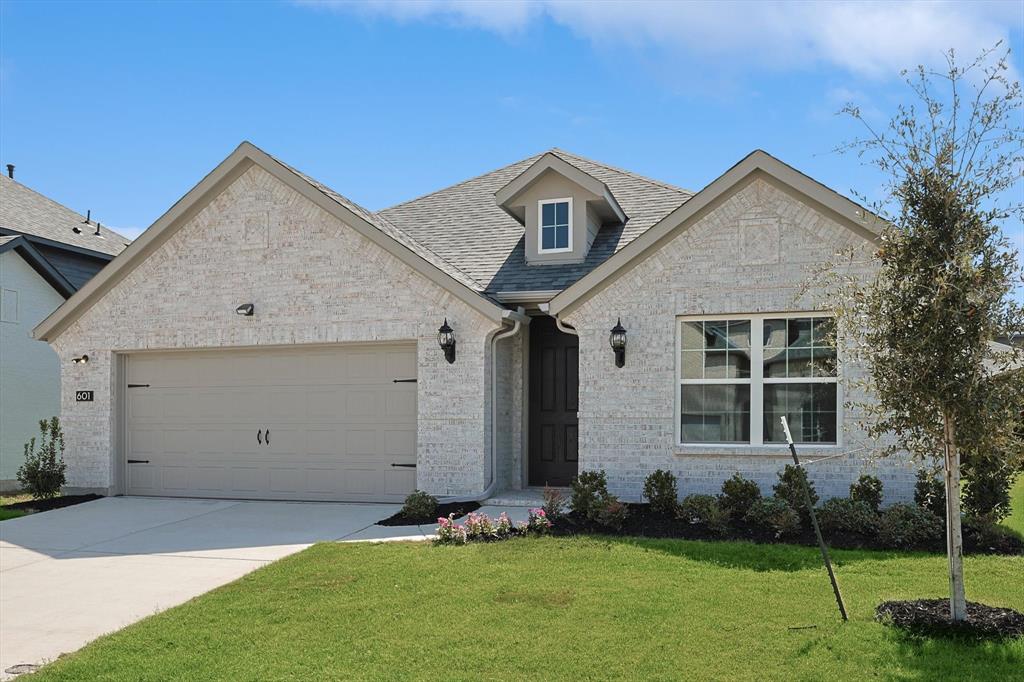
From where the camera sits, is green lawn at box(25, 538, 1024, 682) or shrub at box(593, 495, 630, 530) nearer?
green lawn at box(25, 538, 1024, 682)

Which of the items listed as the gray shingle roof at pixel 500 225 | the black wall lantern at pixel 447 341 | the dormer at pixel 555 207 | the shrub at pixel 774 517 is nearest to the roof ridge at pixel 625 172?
the gray shingle roof at pixel 500 225

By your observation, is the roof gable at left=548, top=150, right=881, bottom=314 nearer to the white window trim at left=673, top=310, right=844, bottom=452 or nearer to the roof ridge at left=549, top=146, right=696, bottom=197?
the white window trim at left=673, top=310, right=844, bottom=452

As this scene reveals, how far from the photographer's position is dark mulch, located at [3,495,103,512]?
12.7m

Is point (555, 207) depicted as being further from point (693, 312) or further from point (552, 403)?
point (693, 312)

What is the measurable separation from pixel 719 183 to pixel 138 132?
9.27 m

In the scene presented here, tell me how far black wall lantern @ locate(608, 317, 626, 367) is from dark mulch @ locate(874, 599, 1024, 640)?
5.20 metres

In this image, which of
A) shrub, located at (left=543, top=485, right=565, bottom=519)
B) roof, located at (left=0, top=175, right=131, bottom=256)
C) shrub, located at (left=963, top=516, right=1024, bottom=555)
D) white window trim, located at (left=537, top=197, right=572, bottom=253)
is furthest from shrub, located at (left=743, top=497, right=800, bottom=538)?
roof, located at (left=0, top=175, right=131, bottom=256)

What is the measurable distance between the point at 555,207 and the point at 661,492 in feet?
18.1

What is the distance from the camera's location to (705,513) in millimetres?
9383

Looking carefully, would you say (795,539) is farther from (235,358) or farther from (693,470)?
(235,358)

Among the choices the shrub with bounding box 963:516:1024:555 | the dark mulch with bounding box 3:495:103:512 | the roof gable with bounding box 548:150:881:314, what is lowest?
the dark mulch with bounding box 3:495:103:512

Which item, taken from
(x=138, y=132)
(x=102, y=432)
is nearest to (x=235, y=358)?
(x=102, y=432)

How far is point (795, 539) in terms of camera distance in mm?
8891

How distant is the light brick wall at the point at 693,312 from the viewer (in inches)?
417
